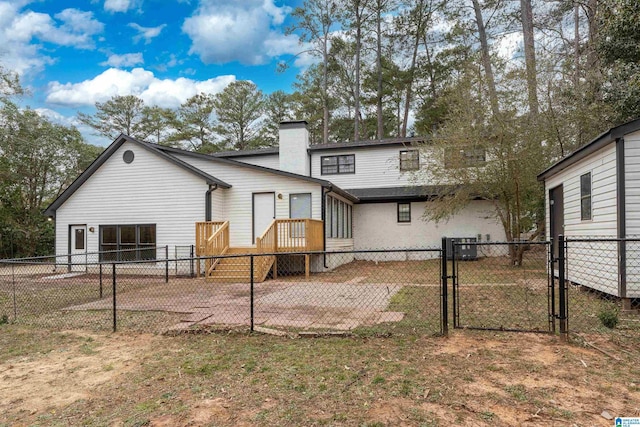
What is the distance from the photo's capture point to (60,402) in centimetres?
322

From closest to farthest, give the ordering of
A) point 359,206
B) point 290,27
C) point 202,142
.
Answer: point 359,206, point 290,27, point 202,142

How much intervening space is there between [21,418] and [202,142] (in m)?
29.2

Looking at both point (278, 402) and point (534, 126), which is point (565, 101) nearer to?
point (534, 126)

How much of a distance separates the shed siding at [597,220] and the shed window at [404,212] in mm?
8432

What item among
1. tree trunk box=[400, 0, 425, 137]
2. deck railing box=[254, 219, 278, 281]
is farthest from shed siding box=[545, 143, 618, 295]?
tree trunk box=[400, 0, 425, 137]

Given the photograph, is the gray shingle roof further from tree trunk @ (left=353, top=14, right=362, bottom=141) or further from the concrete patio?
tree trunk @ (left=353, top=14, right=362, bottom=141)

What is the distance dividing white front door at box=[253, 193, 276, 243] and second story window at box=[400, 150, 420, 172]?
654 cm

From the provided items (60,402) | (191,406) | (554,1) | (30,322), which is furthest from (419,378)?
(554,1)

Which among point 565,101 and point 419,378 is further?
point 565,101

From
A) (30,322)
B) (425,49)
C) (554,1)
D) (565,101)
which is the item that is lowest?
(30,322)

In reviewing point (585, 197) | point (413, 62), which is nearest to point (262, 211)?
point (585, 197)

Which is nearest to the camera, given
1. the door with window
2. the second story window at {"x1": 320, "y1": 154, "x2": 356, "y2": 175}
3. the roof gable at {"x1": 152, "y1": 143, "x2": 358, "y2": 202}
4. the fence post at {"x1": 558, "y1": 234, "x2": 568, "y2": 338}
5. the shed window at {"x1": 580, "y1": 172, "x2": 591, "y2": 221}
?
the fence post at {"x1": 558, "y1": 234, "x2": 568, "y2": 338}

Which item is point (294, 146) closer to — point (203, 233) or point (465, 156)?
point (203, 233)

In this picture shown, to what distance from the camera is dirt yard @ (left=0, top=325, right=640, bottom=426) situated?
2818 mm
